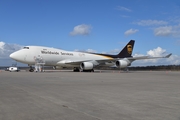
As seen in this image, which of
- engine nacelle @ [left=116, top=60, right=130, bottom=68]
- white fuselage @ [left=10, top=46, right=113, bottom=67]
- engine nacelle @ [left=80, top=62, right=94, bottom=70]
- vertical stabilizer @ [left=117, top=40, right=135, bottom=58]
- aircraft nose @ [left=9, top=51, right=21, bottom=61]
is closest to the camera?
aircraft nose @ [left=9, top=51, right=21, bottom=61]

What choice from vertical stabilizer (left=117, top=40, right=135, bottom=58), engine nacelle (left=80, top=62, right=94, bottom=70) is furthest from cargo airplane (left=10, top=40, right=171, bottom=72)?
vertical stabilizer (left=117, top=40, right=135, bottom=58)

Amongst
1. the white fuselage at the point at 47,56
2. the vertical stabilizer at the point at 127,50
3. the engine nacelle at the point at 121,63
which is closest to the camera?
the white fuselage at the point at 47,56

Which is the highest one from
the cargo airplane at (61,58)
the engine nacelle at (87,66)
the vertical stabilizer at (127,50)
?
the vertical stabilizer at (127,50)

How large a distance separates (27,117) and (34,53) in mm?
31540

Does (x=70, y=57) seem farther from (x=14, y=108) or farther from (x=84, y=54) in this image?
(x=14, y=108)

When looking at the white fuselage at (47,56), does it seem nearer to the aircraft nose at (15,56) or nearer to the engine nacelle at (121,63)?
the aircraft nose at (15,56)

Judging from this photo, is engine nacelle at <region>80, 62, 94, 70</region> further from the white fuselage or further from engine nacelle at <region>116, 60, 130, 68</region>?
engine nacelle at <region>116, 60, 130, 68</region>

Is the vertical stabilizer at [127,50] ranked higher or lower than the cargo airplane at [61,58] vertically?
higher

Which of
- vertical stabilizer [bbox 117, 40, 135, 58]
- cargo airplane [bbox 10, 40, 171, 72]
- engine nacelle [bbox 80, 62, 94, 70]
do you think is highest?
vertical stabilizer [bbox 117, 40, 135, 58]

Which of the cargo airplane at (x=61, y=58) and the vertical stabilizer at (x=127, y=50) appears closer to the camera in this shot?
the cargo airplane at (x=61, y=58)

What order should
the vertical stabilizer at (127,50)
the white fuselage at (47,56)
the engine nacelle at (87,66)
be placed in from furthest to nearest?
the vertical stabilizer at (127,50) → the engine nacelle at (87,66) → the white fuselage at (47,56)

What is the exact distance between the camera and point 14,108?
609cm

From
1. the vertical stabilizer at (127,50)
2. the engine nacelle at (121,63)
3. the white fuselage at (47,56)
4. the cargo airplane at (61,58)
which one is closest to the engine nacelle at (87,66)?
the cargo airplane at (61,58)

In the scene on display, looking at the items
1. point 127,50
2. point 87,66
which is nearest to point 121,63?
point 87,66
